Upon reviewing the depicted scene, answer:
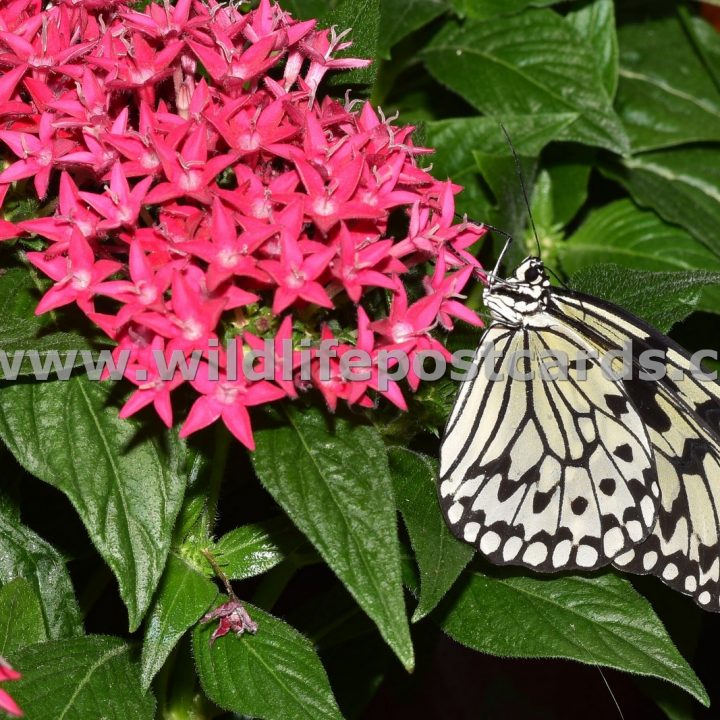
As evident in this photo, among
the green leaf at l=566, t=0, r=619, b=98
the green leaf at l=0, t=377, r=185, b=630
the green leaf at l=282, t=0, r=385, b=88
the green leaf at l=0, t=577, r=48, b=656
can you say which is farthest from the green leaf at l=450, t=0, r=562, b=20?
the green leaf at l=0, t=577, r=48, b=656

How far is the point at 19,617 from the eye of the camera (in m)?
1.18

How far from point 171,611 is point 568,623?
1.54ft

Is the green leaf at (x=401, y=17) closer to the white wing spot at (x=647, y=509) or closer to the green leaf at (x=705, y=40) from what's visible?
the green leaf at (x=705, y=40)

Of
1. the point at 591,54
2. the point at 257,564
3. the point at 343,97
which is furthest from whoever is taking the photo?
the point at 591,54

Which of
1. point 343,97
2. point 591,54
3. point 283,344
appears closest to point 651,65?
point 591,54

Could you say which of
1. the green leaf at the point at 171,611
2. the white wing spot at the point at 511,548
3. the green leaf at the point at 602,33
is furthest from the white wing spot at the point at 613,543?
the green leaf at the point at 602,33

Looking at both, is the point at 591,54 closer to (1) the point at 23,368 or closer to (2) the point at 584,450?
(2) the point at 584,450

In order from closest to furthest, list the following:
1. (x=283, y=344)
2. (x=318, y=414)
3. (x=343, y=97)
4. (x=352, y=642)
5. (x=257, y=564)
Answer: (x=283, y=344) < (x=318, y=414) < (x=257, y=564) < (x=343, y=97) < (x=352, y=642)

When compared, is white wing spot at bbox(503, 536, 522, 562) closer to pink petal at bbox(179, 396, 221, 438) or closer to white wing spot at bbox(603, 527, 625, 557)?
white wing spot at bbox(603, 527, 625, 557)

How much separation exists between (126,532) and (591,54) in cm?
129

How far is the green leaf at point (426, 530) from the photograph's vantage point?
3.46 feet

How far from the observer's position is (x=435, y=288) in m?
1.10

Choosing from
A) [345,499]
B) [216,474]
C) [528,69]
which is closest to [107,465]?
→ [216,474]

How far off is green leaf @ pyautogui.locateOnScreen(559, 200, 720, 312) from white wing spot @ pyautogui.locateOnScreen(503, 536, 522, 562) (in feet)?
2.95
